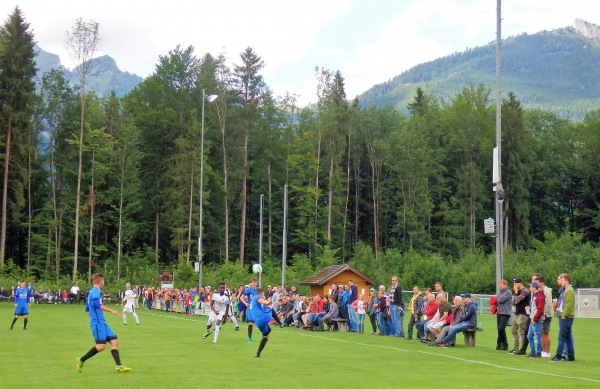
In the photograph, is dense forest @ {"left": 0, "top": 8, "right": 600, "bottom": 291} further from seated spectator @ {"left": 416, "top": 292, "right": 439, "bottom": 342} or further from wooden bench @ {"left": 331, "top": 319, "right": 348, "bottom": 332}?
seated spectator @ {"left": 416, "top": 292, "right": 439, "bottom": 342}

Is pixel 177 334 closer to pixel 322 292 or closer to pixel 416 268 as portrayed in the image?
pixel 322 292

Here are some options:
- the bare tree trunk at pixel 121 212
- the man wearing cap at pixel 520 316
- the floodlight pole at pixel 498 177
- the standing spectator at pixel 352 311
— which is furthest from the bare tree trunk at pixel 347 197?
the man wearing cap at pixel 520 316

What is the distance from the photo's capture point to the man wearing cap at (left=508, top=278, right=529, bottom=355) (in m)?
20.7

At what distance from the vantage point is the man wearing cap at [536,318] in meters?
19.5

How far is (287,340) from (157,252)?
55.5 m

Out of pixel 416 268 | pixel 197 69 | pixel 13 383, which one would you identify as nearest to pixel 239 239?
pixel 197 69

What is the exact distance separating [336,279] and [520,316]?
2527 centimetres

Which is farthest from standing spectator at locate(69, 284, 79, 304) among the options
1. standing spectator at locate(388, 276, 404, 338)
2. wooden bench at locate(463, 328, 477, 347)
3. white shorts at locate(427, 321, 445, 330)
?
wooden bench at locate(463, 328, 477, 347)

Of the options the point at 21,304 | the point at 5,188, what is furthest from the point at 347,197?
the point at 21,304

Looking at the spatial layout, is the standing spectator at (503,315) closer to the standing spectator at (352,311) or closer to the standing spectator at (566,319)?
the standing spectator at (566,319)

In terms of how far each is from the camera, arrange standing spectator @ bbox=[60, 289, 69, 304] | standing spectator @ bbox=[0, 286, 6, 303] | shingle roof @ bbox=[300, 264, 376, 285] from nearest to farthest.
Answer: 1. shingle roof @ bbox=[300, 264, 376, 285]
2. standing spectator @ bbox=[0, 286, 6, 303]
3. standing spectator @ bbox=[60, 289, 69, 304]

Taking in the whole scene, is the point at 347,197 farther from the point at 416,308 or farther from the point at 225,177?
the point at 416,308

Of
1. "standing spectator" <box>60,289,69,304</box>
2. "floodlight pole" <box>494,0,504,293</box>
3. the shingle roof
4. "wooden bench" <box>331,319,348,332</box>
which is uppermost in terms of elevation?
"floodlight pole" <box>494,0,504,293</box>

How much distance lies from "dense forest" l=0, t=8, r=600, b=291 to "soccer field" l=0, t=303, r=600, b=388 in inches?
1613
